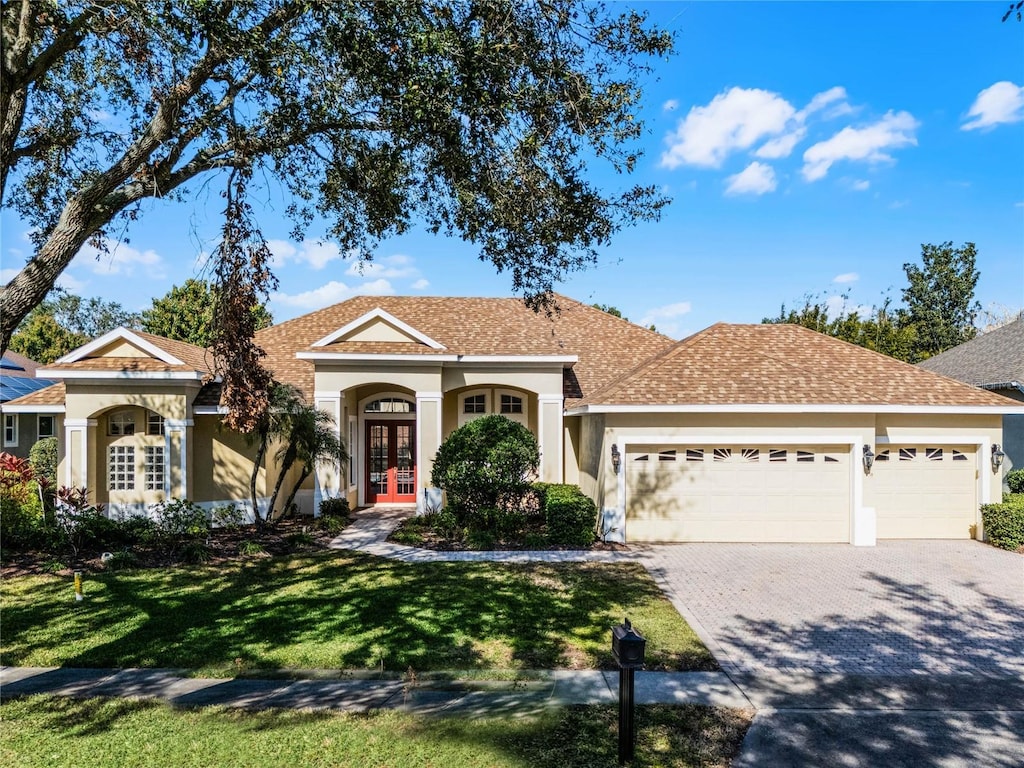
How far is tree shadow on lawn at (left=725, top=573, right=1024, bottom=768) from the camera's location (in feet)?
15.8

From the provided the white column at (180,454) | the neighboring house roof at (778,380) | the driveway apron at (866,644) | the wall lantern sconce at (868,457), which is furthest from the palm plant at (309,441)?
the wall lantern sconce at (868,457)

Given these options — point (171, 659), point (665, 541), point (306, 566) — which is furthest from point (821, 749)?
point (306, 566)

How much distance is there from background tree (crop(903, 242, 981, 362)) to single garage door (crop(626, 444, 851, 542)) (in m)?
30.4

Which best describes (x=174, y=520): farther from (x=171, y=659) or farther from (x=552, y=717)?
(x=552, y=717)

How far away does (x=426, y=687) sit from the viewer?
5801 millimetres

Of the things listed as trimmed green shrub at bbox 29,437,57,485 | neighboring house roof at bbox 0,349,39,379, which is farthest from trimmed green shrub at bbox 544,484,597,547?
neighboring house roof at bbox 0,349,39,379

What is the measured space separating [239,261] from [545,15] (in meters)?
4.95

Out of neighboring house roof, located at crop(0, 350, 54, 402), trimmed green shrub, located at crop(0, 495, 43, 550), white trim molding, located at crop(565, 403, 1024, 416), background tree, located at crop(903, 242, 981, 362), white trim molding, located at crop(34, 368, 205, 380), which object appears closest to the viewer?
trimmed green shrub, located at crop(0, 495, 43, 550)

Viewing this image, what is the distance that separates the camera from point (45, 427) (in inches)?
920

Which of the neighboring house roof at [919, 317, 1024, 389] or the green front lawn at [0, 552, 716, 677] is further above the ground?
the neighboring house roof at [919, 317, 1024, 389]

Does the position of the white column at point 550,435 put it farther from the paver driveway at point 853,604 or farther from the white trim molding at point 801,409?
the paver driveway at point 853,604

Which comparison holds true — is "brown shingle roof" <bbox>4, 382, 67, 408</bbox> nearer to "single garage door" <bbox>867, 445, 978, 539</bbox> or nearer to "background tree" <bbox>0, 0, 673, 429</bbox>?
"background tree" <bbox>0, 0, 673, 429</bbox>

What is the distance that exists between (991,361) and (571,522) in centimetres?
1638

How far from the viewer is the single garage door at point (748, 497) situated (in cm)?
1250
